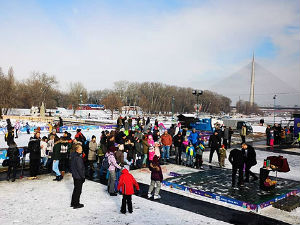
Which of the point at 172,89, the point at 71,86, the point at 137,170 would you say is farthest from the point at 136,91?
the point at 137,170

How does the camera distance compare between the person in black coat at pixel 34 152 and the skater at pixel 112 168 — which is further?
the person in black coat at pixel 34 152

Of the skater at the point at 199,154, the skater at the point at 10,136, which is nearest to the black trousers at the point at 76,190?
the skater at the point at 10,136

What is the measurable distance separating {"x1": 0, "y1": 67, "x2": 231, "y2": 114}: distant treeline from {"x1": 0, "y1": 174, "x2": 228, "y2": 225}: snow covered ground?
60010 mm

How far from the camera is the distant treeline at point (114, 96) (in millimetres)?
79000

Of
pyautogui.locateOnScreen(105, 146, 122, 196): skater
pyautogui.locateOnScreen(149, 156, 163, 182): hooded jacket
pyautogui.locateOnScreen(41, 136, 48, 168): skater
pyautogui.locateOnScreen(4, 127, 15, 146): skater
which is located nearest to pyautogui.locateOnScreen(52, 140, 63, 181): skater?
pyautogui.locateOnScreen(41, 136, 48, 168): skater

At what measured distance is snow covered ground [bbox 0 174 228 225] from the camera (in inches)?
273

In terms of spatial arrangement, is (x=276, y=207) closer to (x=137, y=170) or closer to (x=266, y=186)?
(x=266, y=186)

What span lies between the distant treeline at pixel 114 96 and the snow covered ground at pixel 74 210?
197 ft

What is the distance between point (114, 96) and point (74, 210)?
81212mm

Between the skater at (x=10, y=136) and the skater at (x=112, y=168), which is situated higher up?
the skater at (x=10, y=136)

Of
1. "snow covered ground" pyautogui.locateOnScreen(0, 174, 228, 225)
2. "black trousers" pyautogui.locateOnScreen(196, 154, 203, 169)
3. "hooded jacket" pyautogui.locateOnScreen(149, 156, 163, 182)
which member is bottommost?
"snow covered ground" pyautogui.locateOnScreen(0, 174, 228, 225)

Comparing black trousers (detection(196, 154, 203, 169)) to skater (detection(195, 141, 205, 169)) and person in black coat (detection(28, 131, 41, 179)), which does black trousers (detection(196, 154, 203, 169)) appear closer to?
skater (detection(195, 141, 205, 169))

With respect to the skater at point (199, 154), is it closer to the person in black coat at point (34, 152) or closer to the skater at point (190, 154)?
the skater at point (190, 154)

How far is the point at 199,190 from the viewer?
9.06 meters
